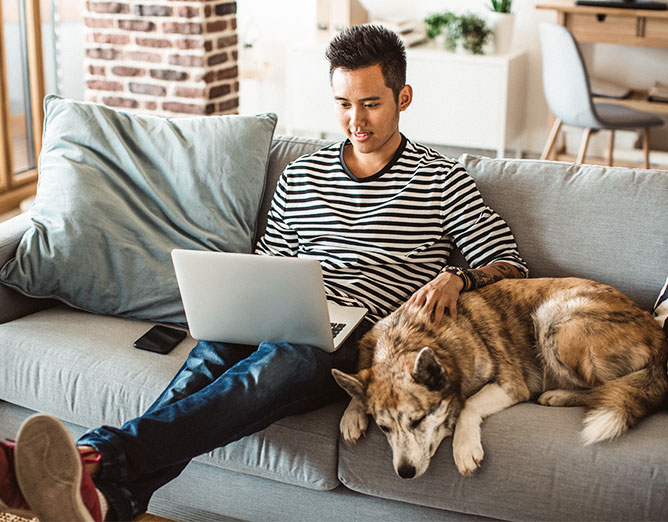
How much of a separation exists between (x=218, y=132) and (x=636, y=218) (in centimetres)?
121

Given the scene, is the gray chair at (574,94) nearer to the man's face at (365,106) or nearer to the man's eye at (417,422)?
the man's face at (365,106)

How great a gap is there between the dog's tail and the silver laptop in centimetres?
57

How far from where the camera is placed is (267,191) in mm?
2463

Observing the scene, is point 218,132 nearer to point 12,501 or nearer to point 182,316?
point 182,316

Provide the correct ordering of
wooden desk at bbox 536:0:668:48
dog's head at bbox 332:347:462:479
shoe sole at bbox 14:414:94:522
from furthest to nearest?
wooden desk at bbox 536:0:668:48, dog's head at bbox 332:347:462:479, shoe sole at bbox 14:414:94:522

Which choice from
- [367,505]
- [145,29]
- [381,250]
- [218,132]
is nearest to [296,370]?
[367,505]

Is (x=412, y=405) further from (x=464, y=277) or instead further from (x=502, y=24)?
(x=502, y=24)

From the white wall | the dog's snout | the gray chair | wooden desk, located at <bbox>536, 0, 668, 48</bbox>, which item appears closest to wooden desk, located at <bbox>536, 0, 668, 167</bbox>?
wooden desk, located at <bbox>536, 0, 668, 48</bbox>

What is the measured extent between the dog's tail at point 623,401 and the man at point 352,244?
0.39 m

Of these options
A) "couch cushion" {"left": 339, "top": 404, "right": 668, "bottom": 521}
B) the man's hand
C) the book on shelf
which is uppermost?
the book on shelf

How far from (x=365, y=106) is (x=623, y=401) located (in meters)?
0.98

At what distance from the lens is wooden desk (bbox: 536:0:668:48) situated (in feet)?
14.5

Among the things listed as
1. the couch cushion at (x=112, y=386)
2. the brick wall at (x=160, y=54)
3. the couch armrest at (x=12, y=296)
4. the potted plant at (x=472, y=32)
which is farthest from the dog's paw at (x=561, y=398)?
the potted plant at (x=472, y=32)

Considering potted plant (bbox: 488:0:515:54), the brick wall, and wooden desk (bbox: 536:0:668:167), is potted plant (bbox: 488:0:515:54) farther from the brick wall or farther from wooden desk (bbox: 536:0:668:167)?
the brick wall
